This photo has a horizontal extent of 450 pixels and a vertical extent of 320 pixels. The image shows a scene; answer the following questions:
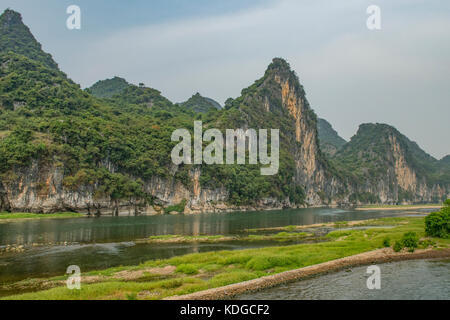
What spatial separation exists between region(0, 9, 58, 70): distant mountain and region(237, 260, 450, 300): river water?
154719 mm

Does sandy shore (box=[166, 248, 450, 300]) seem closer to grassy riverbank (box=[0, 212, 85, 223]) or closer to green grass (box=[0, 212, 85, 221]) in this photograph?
grassy riverbank (box=[0, 212, 85, 223])

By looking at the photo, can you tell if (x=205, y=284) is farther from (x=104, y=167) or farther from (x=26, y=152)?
(x=104, y=167)

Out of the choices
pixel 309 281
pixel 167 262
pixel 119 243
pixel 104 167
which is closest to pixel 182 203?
pixel 104 167

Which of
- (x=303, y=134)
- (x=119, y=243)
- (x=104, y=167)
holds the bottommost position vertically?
(x=119, y=243)

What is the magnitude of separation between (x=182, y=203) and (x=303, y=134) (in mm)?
109610

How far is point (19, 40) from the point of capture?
150m

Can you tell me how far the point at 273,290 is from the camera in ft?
60.1

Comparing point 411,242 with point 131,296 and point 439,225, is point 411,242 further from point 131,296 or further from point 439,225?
point 131,296

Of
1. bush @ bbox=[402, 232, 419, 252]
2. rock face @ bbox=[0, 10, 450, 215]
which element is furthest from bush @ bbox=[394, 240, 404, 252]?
rock face @ bbox=[0, 10, 450, 215]

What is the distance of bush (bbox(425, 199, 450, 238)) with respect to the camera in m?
31.9

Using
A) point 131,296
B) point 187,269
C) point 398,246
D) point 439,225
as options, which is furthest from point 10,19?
point 439,225

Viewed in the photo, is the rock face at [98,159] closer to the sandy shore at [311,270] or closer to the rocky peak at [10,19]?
the rocky peak at [10,19]

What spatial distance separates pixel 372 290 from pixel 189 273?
10.9 metres

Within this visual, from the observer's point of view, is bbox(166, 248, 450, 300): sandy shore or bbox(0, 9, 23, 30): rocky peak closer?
bbox(166, 248, 450, 300): sandy shore
